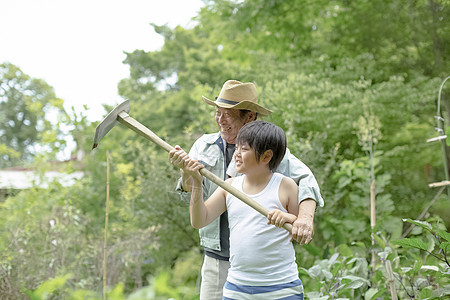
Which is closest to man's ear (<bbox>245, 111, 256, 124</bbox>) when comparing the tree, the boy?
the boy

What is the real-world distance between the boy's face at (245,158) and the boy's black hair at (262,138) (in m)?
0.01

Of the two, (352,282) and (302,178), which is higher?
(302,178)

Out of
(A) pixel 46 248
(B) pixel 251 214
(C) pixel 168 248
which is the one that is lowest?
(C) pixel 168 248

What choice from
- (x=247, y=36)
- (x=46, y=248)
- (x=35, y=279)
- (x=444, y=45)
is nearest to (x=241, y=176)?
(x=35, y=279)

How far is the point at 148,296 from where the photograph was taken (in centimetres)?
62

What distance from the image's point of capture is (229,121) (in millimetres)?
2197

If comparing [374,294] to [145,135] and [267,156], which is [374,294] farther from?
[145,135]

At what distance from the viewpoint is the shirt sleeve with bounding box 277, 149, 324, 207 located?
6.18ft

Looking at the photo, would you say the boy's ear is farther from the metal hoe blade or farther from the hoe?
the metal hoe blade

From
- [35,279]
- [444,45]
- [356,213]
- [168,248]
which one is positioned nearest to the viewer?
[35,279]

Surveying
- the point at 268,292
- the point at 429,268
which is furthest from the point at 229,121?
the point at 429,268

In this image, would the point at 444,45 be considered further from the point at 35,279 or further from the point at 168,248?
the point at 35,279

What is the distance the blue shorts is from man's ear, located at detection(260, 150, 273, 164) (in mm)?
461

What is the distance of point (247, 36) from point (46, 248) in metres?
5.40
